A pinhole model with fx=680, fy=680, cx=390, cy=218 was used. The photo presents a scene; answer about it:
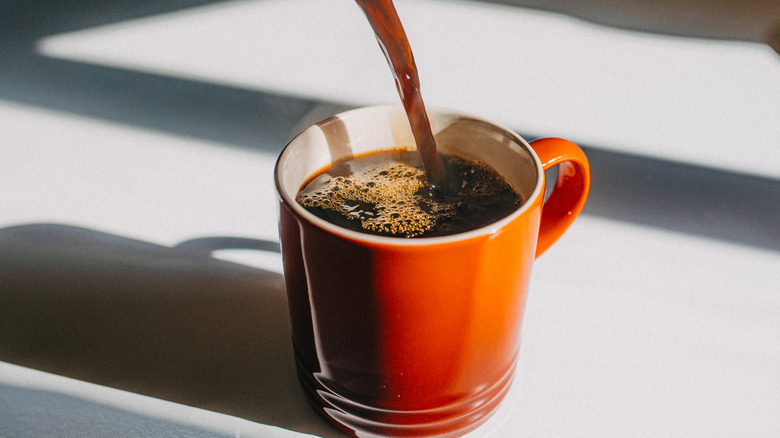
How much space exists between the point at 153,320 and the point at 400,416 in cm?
27

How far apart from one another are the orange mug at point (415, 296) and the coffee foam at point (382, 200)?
2 cm

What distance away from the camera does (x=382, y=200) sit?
56 cm

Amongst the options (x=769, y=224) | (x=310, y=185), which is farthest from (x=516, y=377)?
(x=769, y=224)

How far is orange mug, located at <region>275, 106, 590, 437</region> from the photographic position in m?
0.44

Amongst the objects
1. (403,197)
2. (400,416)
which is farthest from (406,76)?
(400,416)

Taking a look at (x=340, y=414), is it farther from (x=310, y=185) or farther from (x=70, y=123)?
(x=70, y=123)

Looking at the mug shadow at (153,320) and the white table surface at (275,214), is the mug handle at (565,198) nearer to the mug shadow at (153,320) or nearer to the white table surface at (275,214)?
the white table surface at (275,214)

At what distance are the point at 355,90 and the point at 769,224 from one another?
539 mm

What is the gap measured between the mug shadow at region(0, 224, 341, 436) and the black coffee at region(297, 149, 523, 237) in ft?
0.50

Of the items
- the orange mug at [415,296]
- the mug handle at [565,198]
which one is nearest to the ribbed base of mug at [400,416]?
the orange mug at [415,296]

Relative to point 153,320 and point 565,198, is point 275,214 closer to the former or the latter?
point 153,320

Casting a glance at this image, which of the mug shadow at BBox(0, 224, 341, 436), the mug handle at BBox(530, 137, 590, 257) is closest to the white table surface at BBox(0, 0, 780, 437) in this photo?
the mug shadow at BBox(0, 224, 341, 436)

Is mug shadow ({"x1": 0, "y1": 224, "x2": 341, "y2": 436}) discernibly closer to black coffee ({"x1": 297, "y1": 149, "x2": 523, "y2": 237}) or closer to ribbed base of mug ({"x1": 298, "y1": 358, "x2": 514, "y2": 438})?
ribbed base of mug ({"x1": 298, "y1": 358, "x2": 514, "y2": 438})

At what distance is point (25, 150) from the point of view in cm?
88
